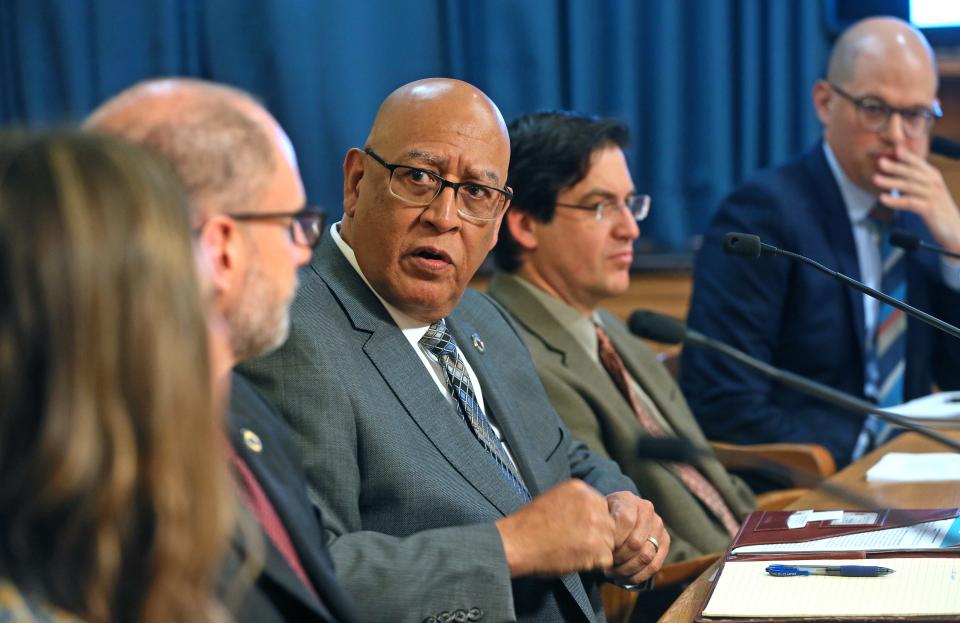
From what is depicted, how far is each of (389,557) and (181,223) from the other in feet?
2.52

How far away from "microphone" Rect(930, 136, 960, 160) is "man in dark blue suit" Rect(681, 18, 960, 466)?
197 millimetres

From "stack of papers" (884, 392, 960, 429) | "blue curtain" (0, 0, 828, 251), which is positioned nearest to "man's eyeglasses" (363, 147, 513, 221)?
"stack of papers" (884, 392, 960, 429)

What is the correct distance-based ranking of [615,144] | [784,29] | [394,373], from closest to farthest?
[394,373] → [615,144] → [784,29]

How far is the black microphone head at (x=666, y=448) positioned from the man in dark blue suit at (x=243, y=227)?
0.49 m

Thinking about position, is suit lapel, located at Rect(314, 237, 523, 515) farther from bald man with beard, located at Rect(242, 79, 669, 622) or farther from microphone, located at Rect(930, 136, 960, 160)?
microphone, located at Rect(930, 136, 960, 160)

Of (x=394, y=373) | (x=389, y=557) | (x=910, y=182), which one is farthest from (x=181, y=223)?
(x=910, y=182)

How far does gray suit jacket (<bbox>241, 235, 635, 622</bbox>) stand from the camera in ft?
5.39

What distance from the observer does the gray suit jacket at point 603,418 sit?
252 centimetres

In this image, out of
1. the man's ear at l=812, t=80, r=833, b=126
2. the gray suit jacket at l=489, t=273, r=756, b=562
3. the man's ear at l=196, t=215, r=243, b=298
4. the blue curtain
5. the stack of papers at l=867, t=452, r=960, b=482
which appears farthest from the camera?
the blue curtain

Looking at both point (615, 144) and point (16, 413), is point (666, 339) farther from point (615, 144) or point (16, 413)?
point (16, 413)

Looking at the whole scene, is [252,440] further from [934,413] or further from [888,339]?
[888,339]

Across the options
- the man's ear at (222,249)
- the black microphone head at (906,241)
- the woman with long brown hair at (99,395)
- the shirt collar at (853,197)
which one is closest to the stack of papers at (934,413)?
the black microphone head at (906,241)

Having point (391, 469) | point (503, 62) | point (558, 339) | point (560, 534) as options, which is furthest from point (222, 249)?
point (503, 62)

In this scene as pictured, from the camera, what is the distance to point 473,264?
209 centimetres
